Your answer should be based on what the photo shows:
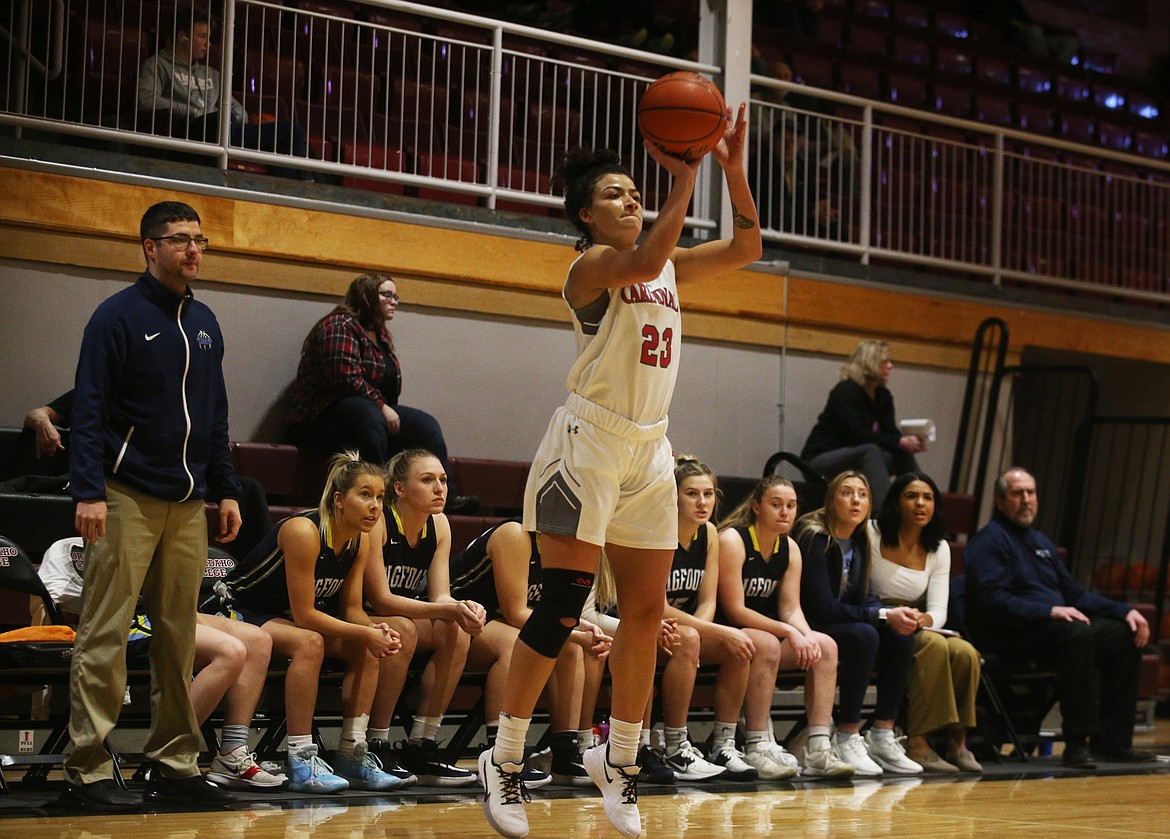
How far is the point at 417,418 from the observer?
6.16 m

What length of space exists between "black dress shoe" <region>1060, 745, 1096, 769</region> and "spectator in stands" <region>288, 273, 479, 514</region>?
2.72 metres

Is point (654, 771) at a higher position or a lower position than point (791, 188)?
lower

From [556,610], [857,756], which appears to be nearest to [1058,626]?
[857,756]

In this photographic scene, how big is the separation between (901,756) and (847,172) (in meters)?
4.45

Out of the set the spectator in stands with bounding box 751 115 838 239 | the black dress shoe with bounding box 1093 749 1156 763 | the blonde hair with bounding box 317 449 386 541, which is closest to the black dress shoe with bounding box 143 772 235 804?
the blonde hair with bounding box 317 449 386 541

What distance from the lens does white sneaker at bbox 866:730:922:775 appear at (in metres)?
5.36

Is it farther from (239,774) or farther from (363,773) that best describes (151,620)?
(363,773)

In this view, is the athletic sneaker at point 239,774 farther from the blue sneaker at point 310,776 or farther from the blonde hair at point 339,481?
the blonde hair at point 339,481

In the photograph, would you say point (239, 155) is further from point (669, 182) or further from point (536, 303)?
point (669, 182)

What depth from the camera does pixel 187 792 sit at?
12.6 ft

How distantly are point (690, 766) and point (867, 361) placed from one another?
132 inches

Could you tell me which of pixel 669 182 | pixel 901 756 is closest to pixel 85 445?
pixel 901 756

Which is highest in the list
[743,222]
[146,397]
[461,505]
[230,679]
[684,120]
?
[684,120]

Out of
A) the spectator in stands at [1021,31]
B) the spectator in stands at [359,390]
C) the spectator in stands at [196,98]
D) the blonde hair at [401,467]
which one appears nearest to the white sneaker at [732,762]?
the blonde hair at [401,467]
